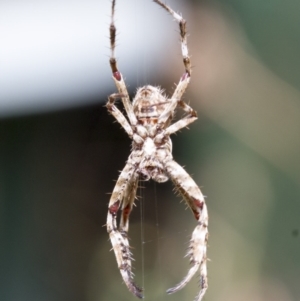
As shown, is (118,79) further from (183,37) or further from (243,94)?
(243,94)

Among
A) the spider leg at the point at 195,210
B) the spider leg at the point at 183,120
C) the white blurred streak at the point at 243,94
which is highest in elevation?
the white blurred streak at the point at 243,94

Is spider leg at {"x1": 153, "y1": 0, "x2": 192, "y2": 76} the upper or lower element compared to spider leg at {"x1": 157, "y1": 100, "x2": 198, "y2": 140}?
upper

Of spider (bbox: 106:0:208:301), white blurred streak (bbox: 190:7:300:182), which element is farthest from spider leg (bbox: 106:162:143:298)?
white blurred streak (bbox: 190:7:300:182)

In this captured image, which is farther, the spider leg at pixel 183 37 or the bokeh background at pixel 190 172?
the bokeh background at pixel 190 172

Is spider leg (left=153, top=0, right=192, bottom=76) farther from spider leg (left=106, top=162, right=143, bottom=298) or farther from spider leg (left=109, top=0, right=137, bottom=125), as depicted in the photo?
spider leg (left=106, top=162, right=143, bottom=298)

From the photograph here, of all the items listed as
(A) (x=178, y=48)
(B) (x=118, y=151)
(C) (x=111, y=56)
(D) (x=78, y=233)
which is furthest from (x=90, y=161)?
(C) (x=111, y=56)

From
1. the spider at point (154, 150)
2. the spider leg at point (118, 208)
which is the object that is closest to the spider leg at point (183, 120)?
the spider at point (154, 150)

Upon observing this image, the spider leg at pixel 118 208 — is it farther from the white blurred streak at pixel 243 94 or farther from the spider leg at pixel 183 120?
the white blurred streak at pixel 243 94
